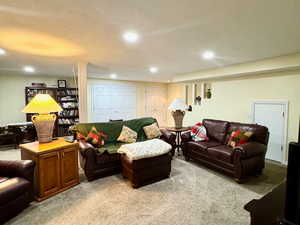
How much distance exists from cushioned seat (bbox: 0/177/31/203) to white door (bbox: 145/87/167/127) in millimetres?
5821

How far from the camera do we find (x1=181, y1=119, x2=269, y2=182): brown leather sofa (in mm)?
2902

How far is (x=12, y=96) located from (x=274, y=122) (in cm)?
759

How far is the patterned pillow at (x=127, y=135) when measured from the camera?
12.3ft

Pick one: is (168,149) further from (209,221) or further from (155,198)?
(209,221)

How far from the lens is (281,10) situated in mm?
1703

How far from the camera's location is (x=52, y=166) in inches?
98.5

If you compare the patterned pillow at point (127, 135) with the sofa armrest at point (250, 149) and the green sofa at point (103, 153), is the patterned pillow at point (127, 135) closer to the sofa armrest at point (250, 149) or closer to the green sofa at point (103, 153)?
the green sofa at point (103, 153)

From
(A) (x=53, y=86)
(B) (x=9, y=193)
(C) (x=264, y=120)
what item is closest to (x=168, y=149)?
(B) (x=9, y=193)

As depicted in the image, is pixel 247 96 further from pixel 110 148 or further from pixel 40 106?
pixel 40 106

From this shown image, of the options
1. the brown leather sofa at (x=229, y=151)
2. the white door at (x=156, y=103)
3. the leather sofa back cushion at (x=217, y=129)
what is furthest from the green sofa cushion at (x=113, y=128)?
the white door at (x=156, y=103)

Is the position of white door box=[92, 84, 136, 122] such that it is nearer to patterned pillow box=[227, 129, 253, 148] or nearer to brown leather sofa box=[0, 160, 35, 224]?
brown leather sofa box=[0, 160, 35, 224]

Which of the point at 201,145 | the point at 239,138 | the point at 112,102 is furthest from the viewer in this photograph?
the point at 112,102

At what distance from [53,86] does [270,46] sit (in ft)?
21.2

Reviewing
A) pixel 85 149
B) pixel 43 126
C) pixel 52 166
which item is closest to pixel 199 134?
pixel 85 149
